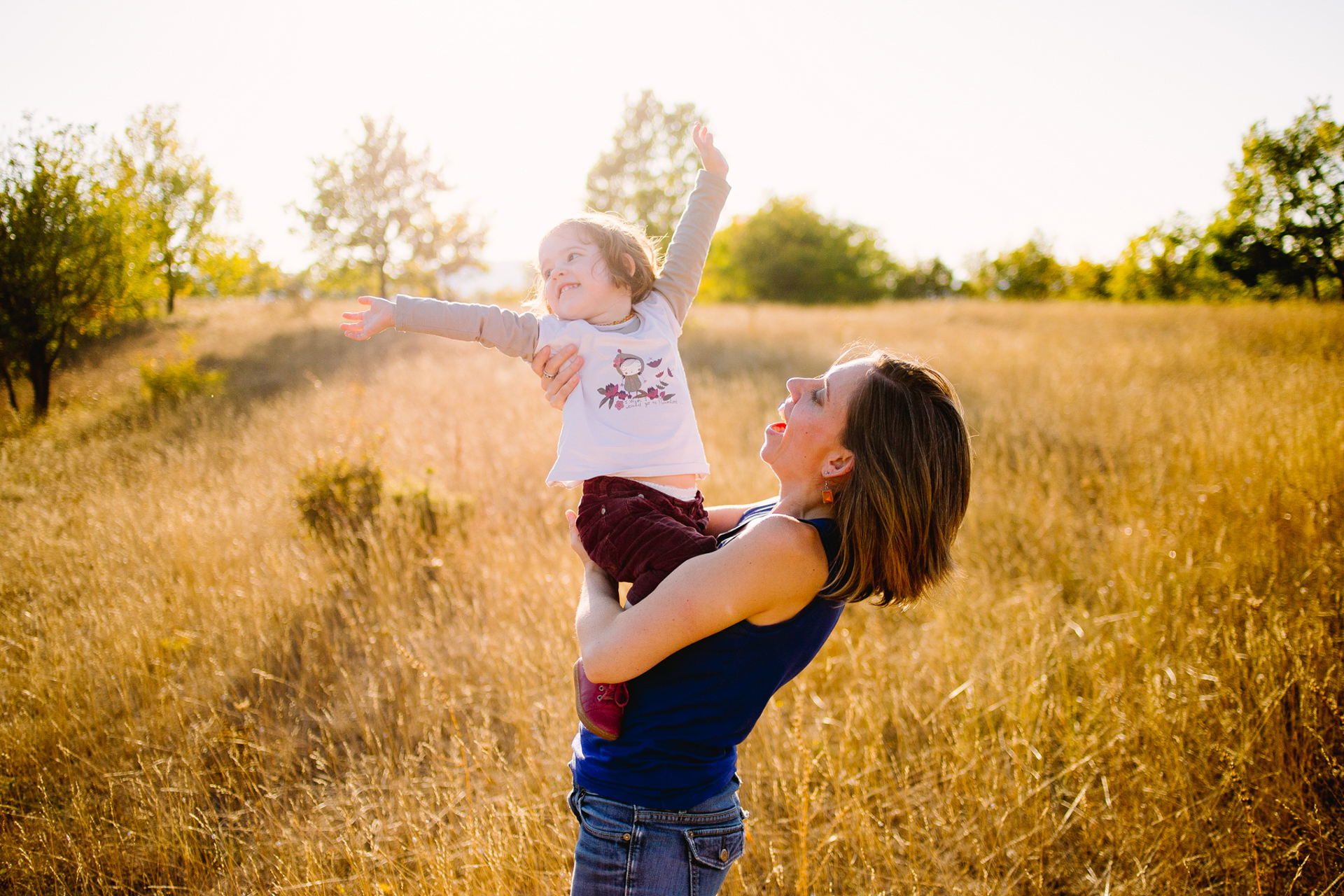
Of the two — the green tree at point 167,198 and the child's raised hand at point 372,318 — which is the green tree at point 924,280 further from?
the child's raised hand at point 372,318

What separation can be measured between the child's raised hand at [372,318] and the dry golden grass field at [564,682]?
1445mm

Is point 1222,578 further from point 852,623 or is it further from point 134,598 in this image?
point 134,598

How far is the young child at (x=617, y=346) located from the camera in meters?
1.57

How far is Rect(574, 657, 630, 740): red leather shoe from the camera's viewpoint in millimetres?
1301

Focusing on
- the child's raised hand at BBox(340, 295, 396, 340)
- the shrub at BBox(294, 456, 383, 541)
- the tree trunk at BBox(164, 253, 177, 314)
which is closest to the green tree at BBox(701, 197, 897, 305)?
the tree trunk at BBox(164, 253, 177, 314)

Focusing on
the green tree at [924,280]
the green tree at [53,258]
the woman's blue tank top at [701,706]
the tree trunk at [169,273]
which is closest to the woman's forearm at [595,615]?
the woman's blue tank top at [701,706]

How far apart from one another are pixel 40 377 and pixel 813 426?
361 inches

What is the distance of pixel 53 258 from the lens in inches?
257

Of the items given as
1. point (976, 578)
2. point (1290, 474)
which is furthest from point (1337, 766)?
point (1290, 474)

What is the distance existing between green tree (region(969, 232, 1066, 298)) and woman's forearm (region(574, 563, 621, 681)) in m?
42.8

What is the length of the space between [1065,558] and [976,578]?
67 cm

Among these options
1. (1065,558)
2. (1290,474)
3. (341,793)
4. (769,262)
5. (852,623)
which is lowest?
(341,793)

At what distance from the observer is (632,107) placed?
25.9m

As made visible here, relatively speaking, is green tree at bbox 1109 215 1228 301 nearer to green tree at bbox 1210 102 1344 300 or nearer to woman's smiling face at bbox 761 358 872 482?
green tree at bbox 1210 102 1344 300
